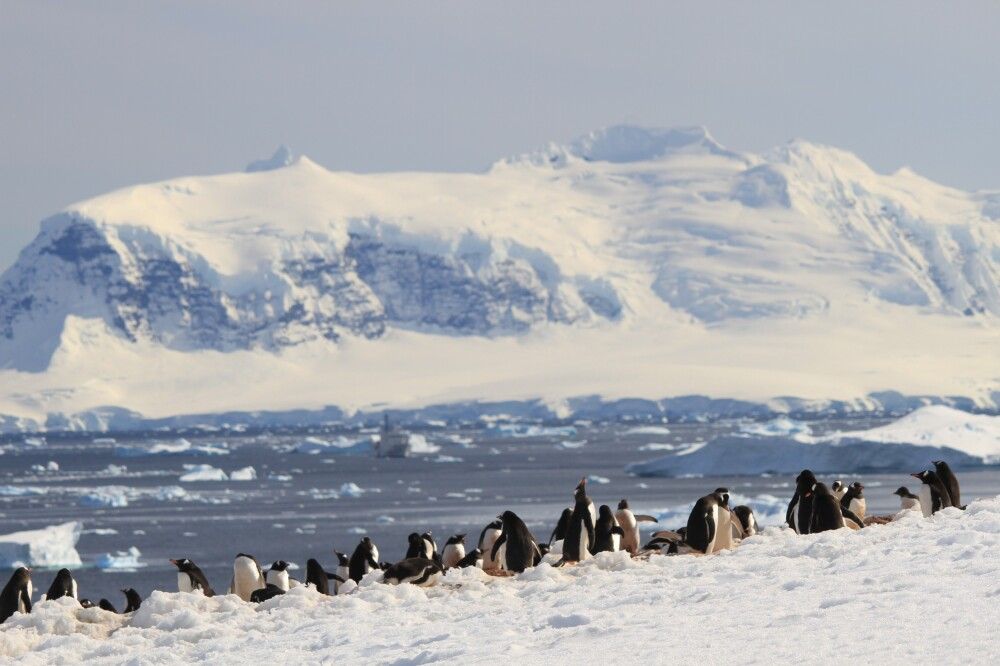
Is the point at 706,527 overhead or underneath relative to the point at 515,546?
overhead

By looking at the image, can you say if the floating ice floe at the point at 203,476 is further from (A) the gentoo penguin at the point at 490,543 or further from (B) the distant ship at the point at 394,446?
(A) the gentoo penguin at the point at 490,543

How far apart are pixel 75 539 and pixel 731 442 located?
157 ft

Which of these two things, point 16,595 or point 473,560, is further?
point 473,560

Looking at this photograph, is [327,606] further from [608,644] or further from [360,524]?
[360,524]

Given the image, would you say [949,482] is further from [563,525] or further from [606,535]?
[606,535]

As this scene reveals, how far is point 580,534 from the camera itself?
19.2m

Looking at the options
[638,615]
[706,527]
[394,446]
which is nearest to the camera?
[638,615]

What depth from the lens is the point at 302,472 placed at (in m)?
120

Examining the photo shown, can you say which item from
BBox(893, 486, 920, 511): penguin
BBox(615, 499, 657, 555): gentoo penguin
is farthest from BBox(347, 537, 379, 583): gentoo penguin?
BBox(893, 486, 920, 511): penguin

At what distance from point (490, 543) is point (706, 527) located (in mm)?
4160

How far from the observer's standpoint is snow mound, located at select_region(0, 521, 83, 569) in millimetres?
57097

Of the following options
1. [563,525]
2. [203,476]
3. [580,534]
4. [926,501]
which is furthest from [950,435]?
[580,534]

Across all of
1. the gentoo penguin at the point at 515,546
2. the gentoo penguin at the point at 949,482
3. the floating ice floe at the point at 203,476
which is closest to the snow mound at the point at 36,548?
the gentoo penguin at the point at 949,482

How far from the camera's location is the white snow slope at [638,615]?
12.8m
